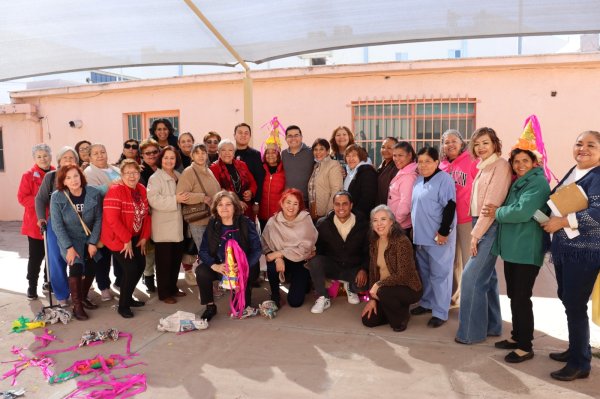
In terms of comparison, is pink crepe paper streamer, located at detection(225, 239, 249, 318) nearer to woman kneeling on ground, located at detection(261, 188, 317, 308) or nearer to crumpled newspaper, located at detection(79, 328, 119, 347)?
woman kneeling on ground, located at detection(261, 188, 317, 308)

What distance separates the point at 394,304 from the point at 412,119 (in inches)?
185

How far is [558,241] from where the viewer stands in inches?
116

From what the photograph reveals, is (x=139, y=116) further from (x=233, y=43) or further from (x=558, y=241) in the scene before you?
(x=558, y=241)

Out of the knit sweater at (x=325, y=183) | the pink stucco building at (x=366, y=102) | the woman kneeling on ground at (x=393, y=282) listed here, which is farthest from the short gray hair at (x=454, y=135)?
the pink stucco building at (x=366, y=102)

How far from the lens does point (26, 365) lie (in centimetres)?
328

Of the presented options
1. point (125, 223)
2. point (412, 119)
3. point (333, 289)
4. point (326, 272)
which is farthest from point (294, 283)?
point (412, 119)

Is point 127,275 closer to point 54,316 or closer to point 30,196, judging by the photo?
point 54,316

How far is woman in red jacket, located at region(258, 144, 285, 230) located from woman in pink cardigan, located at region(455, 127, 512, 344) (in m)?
2.10

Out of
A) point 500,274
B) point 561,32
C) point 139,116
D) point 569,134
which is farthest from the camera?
point 139,116

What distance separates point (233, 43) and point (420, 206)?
2.91 metres

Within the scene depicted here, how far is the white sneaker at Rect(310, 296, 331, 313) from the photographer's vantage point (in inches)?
169

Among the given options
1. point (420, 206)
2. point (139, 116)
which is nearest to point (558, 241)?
point (420, 206)

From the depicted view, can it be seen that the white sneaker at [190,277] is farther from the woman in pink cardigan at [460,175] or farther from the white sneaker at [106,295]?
the woman in pink cardigan at [460,175]

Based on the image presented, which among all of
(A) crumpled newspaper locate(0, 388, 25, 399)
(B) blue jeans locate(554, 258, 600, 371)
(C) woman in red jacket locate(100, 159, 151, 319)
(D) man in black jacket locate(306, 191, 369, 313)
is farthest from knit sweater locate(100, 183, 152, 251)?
(B) blue jeans locate(554, 258, 600, 371)
